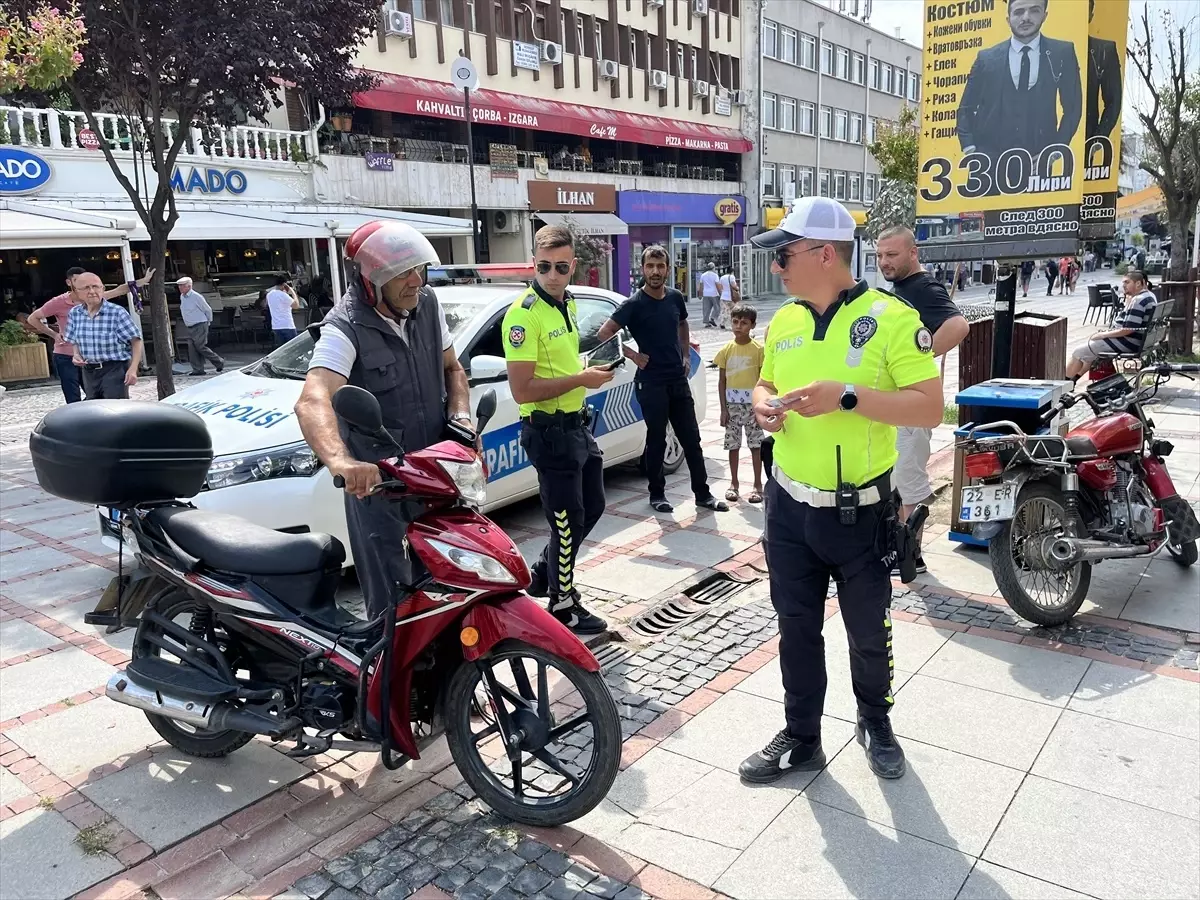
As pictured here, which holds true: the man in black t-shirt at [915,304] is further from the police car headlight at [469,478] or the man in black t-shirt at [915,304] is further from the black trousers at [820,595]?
the police car headlight at [469,478]

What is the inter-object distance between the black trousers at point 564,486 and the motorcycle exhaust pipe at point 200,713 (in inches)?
66.2

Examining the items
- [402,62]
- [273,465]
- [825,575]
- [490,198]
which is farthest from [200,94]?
[490,198]

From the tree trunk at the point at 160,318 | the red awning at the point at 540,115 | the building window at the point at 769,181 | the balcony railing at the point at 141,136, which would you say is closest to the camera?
the tree trunk at the point at 160,318

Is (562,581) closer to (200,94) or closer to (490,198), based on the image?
(200,94)

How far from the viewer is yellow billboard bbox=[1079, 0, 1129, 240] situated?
6887 mm

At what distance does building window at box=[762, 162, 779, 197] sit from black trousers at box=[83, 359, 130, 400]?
34.6 m

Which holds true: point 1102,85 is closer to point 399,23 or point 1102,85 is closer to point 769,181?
point 399,23

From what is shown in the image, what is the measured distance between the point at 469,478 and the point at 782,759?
1.54 m

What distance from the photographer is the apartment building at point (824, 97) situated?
128ft

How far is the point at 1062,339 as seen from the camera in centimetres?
680

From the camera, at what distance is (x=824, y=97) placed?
140 ft

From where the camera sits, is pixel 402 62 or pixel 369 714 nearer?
pixel 369 714

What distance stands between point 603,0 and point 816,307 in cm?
3078

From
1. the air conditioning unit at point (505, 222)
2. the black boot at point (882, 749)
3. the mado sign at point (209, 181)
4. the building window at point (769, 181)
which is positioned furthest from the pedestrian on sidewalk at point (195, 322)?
the building window at point (769, 181)
